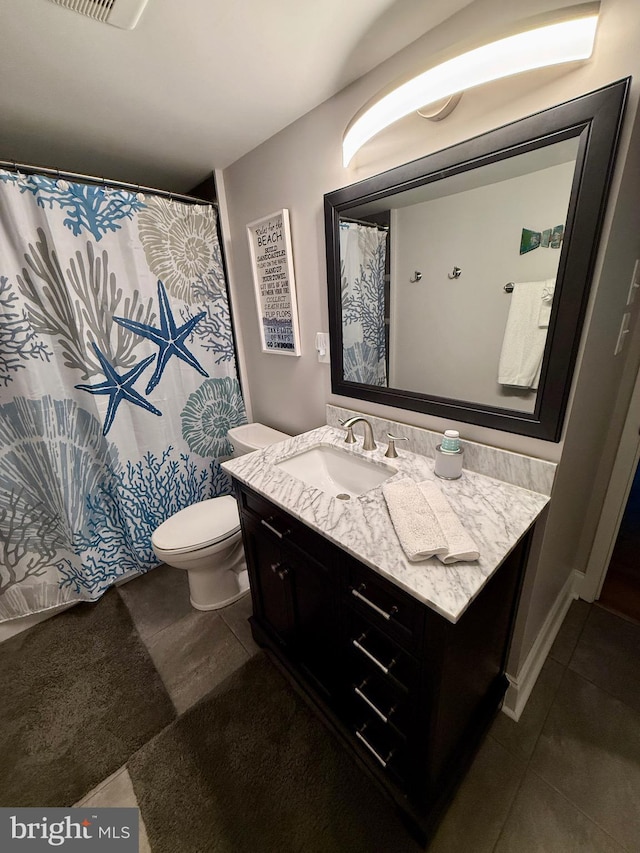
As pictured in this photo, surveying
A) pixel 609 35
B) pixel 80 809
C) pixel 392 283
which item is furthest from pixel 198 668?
pixel 609 35

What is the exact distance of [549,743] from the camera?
1.13m

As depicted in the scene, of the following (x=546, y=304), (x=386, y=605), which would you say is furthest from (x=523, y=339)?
(x=386, y=605)

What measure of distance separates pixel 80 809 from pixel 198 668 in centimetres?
47

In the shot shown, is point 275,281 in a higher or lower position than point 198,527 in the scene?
higher

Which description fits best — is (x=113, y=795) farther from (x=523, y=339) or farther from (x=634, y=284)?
(x=634, y=284)

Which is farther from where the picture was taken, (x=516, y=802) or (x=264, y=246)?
(x=264, y=246)

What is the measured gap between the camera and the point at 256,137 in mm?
1509

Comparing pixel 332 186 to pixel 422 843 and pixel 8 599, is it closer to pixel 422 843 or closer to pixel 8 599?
pixel 422 843

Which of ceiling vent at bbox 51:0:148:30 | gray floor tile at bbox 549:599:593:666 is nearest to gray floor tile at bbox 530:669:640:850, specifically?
gray floor tile at bbox 549:599:593:666

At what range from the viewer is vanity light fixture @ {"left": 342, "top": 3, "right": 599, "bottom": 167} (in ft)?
2.27

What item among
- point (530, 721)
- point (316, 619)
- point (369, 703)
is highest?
point (316, 619)

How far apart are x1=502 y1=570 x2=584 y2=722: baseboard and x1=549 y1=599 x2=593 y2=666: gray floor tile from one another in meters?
0.02

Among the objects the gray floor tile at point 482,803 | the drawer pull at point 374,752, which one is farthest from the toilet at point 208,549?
the gray floor tile at point 482,803

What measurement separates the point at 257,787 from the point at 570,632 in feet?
4.61
